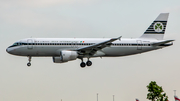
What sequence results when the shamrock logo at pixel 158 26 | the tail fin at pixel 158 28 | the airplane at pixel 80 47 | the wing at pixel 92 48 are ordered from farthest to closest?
the shamrock logo at pixel 158 26
the tail fin at pixel 158 28
the airplane at pixel 80 47
the wing at pixel 92 48

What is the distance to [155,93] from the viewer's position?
88.2 m

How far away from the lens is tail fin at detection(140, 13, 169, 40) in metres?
73.5

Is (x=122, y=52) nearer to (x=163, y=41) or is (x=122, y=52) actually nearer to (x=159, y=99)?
(x=163, y=41)

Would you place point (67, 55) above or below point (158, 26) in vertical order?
below

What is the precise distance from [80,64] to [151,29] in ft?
53.1

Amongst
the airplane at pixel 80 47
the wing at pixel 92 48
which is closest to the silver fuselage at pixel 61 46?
the airplane at pixel 80 47

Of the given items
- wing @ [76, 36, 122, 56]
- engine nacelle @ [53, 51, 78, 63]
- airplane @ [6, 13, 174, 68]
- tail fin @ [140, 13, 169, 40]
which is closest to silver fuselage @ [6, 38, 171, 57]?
airplane @ [6, 13, 174, 68]

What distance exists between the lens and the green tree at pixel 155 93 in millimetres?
87625

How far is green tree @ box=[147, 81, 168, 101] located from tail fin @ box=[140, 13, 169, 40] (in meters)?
18.1

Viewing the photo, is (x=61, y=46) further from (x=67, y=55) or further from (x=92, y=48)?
(x=92, y=48)

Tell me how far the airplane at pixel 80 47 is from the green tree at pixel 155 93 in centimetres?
1979

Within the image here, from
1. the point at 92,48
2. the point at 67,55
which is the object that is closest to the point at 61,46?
the point at 67,55

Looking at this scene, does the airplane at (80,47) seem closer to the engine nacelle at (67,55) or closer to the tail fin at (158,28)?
the engine nacelle at (67,55)

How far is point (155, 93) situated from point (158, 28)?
19.3 m
